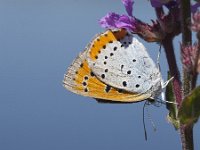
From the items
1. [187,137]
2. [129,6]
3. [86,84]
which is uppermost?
[129,6]

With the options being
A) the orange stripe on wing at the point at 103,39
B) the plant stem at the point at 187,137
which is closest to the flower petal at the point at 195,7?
the orange stripe on wing at the point at 103,39

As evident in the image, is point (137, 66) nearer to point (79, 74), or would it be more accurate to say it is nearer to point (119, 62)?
point (119, 62)

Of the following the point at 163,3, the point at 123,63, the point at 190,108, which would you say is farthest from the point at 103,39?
the point at 190,108

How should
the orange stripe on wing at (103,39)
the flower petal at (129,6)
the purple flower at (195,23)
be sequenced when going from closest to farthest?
the purple flower at (195,23), the orange stripe on wing at (103,39), the flower petal at (129,6)

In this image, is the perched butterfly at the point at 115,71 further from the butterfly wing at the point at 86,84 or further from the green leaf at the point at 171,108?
the green leaf at the point at 171,108

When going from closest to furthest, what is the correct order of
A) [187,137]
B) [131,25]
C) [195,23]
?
[195,23], [187,137], [131,25]

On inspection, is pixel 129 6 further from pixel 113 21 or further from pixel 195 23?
pixel 195 23

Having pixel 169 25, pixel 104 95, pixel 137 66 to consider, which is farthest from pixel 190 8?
pixel 104 95
